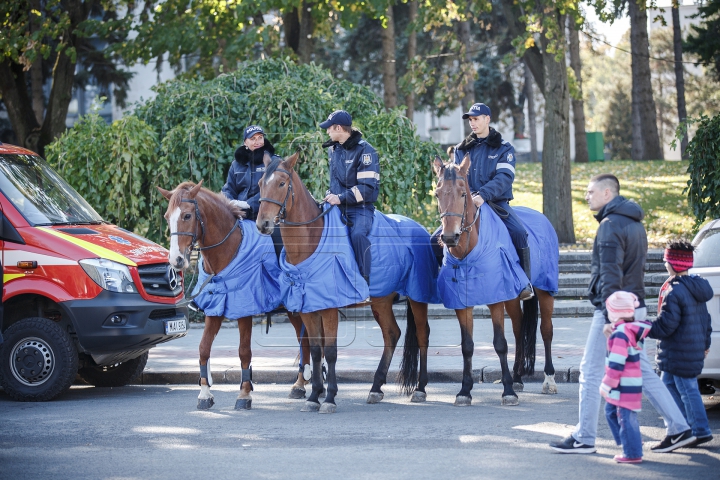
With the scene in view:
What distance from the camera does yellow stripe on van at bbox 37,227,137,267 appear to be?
906 centimetres

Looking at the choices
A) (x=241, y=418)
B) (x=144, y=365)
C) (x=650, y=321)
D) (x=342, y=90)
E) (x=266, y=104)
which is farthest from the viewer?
(x=342, y=90)

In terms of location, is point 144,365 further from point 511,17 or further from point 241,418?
point 511,17

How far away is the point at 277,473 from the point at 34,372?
4.11 meters

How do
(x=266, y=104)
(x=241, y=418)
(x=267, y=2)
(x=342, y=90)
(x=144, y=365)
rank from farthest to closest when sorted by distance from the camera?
(x=267, y=2), (x=342, y=90), (x=266, y=104), (x=144, y=365), (x=241, y=418)

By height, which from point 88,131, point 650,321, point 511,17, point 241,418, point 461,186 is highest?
point 511,17

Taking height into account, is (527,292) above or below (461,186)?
below

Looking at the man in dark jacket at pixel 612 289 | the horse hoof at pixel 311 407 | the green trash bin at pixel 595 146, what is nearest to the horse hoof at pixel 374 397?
the horse hoof at pixel 311 407

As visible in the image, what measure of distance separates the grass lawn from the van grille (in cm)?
1124

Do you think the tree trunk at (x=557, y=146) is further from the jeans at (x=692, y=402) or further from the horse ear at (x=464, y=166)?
the jeans at (x=692, y=402)

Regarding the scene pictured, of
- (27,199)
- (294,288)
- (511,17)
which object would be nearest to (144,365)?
(27,199)

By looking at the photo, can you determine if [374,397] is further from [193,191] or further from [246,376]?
[193,191]

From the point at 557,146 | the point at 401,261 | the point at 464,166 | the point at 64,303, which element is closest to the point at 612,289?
the point at 464,166

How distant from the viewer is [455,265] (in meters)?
8.34

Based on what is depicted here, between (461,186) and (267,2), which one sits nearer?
(461,186)
